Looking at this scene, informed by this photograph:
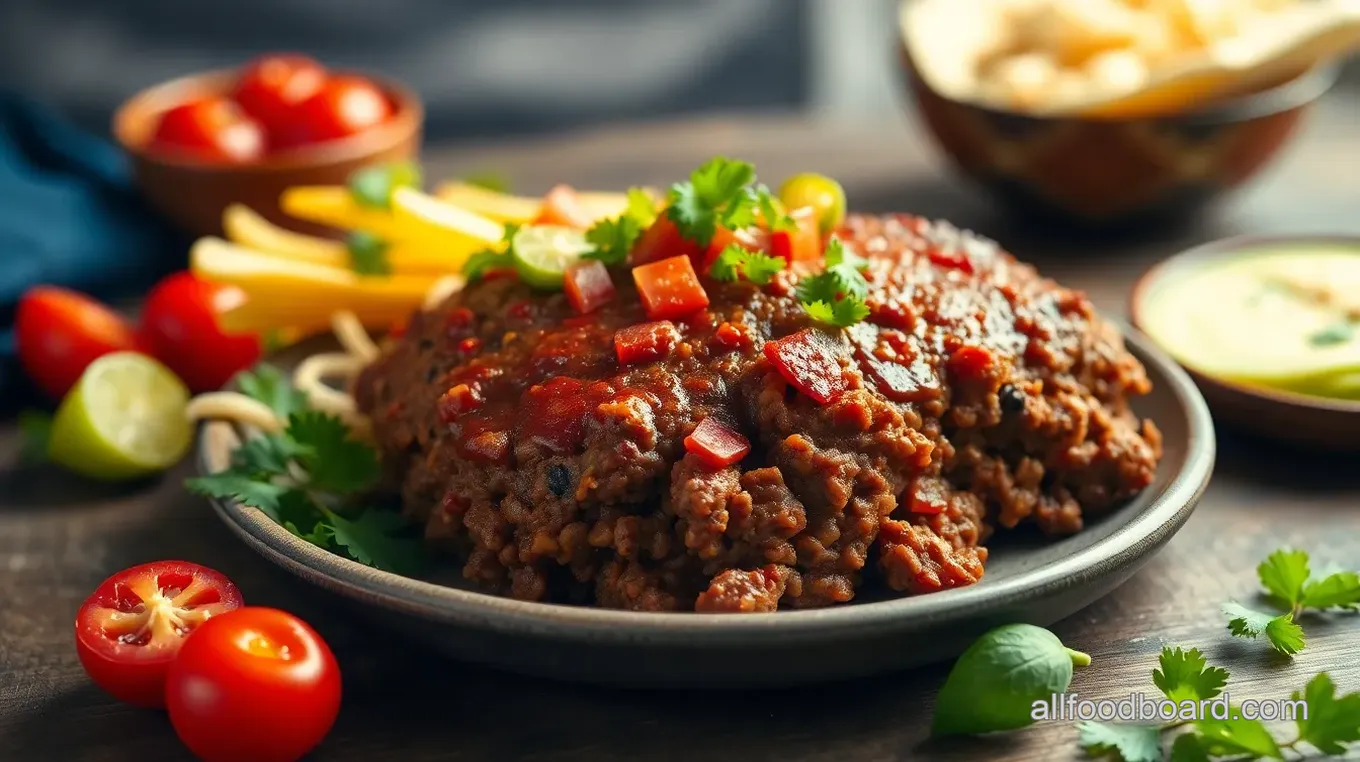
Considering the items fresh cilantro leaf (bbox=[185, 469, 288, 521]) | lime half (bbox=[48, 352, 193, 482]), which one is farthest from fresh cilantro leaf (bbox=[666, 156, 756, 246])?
lime half (bbox=[48, 352, 193, 482])

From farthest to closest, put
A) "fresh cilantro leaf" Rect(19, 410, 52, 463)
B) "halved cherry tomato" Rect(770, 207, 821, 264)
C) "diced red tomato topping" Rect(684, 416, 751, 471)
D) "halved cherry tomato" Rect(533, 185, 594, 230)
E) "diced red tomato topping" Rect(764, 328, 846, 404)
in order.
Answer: "fresh cilantro leaf" Rect(19, 410, 52, 463), "halved cherry tomato" Rect(533, 185, 594, 230), "halved cherry tomato" Rect(770, 207, 821, 264), "diced red tomato topping" Rect(764, 328, 846, 404), "diced red tomato topping" Rect(684, 416, 751, 471)

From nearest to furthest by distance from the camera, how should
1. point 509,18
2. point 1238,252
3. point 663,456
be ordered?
point 663,456 → point 1238,252 → point 509,18

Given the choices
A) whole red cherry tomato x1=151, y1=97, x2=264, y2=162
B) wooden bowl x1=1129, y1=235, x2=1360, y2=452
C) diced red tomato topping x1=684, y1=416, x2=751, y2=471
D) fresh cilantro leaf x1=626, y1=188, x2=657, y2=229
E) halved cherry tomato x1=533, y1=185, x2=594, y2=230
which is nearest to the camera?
diced red tomato topping x1=684, y1=416, x2=751, y2=471

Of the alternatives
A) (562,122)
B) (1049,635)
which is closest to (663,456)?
(1049,635)

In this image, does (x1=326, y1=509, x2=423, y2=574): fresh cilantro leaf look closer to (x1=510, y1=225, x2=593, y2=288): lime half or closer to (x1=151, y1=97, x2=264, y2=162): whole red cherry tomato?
(x1=510, y1=225, x2=593, y2=288): lime half

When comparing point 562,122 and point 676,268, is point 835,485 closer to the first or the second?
point 676,268

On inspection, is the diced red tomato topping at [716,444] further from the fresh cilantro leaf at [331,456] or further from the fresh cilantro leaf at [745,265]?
the fresh cilantro leaf at [331,456]

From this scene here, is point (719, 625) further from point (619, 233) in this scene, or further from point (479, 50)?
point (479, 50)

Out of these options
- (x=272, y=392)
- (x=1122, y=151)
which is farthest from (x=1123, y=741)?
(x=1122, y=151)
